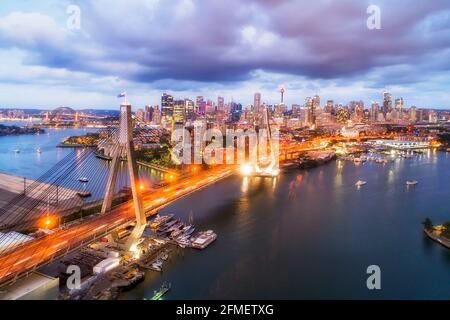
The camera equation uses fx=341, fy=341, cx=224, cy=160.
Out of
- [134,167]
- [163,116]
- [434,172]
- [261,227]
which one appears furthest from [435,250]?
[163,116]

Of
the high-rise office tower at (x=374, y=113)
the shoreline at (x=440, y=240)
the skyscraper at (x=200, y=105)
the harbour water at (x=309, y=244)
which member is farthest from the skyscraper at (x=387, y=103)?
the shoreline at (x=440, y=240)

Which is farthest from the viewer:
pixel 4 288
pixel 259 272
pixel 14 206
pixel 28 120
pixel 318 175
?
pixel 28 120

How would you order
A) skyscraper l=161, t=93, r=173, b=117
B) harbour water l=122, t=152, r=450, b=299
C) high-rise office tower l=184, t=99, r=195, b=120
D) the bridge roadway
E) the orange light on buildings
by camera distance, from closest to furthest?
1. the bridge roadway
2. harbour water l=122, t=152, r=450, b=299
3. the orange light on buildings
4. skyscraper l=161, t=93, r=173, b=117
5. high-rise office tower l=184, t=99, r=195, b=120

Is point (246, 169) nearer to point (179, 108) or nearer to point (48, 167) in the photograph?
point (48, 167)

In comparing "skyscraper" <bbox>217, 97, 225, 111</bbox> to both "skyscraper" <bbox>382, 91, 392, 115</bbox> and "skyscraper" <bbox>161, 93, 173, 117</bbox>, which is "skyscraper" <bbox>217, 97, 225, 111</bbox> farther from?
"skyscraper" <bbox>382, 91, 392, 115</bbox>

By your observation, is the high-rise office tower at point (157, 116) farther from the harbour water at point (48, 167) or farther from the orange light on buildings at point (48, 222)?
the orange light on buildings at point (48, 222)

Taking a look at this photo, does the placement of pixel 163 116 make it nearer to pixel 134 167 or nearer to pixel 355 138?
pixel 355 138

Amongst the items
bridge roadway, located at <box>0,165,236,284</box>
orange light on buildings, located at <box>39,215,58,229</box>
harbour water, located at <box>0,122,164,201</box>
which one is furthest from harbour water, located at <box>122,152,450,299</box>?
harbour water, located at <box>0,122,164,201</box>

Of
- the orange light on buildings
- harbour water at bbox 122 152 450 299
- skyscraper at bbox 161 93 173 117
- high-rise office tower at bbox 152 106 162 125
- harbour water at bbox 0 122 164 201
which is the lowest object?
harbour water at bbox 122 152 450 299
